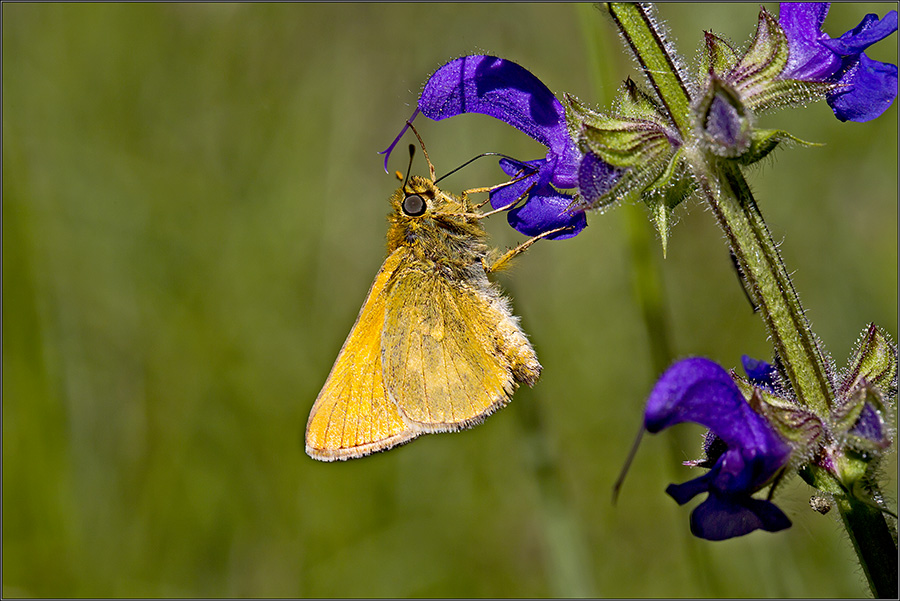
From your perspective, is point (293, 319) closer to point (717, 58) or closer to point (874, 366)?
point (717, 58)

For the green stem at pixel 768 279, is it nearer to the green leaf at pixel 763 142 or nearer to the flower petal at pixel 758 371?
the green leaf at pixel 763 142

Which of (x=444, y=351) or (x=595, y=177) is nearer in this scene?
(x=595, y=177)

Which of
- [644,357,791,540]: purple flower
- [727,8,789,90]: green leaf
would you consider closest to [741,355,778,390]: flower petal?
[644,357,791,540]: purple flower

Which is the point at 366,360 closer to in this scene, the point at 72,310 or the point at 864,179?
the point at 72,310

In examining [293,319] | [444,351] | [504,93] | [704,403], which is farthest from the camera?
[293,319]

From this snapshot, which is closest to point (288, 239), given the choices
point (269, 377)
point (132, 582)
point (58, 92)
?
point (269, 377)

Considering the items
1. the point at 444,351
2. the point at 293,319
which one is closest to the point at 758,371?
the point at 444,351

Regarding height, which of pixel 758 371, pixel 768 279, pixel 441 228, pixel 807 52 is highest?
pixel 441 228
